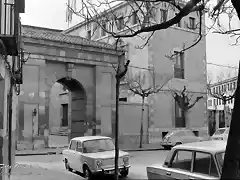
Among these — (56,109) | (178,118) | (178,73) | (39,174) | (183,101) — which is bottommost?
(39,174)

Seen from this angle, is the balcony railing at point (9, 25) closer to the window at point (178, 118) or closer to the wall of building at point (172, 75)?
the wall of building at point (172, 75)

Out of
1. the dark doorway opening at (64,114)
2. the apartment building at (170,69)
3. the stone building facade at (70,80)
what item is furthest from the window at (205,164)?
the dark doorway opening at (64,114)

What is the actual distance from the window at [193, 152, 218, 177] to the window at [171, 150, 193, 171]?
151 millimetres

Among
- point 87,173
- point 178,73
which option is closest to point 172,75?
point 178,73

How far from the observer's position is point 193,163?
6.09 meters

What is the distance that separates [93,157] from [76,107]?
1366 cm

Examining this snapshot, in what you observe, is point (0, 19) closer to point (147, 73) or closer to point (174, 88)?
point (147, 73)

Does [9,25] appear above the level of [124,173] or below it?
A: above

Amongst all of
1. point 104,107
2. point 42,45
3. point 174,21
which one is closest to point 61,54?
point 42,45

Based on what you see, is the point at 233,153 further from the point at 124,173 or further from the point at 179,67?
the point at 179,67

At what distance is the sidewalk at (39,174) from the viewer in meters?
11.5

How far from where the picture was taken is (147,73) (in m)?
28.0

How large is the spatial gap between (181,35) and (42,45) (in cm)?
1374

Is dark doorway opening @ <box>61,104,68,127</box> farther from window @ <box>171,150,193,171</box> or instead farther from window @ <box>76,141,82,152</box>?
window @ <box>171,150,193,171</box>
